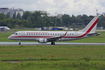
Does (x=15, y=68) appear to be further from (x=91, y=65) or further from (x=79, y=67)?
(x=91, y=65)

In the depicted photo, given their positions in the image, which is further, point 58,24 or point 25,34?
point 58,24

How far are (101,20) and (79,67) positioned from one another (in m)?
180

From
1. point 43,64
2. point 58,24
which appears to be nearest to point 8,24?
point 58,24

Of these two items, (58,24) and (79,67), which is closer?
(79,67)

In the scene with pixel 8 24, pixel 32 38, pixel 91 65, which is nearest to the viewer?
pixel 91 65

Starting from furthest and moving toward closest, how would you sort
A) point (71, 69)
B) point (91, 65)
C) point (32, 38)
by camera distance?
point (32, 38) < point (91, 65) < point (71, 69)

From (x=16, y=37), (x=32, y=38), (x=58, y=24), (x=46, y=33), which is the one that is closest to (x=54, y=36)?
(x=46, y=33)

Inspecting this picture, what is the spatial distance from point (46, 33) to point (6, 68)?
79.4ft

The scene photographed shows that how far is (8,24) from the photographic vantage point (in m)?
172

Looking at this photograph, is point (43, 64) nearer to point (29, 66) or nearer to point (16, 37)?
point (29, 66)

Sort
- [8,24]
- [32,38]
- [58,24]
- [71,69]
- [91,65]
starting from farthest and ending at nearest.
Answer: [58,24] < [8,24] < [32,38] < [91,65] < [71,69]

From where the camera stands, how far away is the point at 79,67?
19094 mm

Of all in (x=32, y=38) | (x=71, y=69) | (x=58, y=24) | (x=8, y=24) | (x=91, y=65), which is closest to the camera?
(x=71, y=69)

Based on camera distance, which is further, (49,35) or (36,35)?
(49,35)
